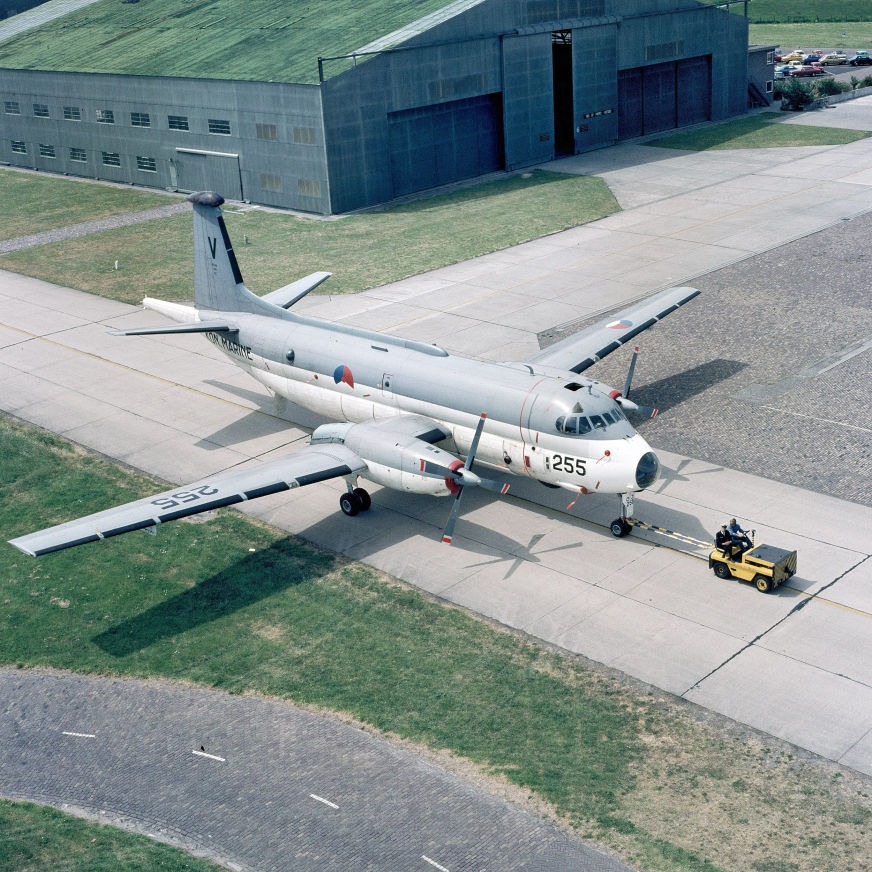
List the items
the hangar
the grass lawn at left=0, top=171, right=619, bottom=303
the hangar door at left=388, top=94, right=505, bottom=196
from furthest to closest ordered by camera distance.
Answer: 1. the hangar door at left=388, top=94, right=505, bottom=196
2. the hangar
3. the grass lawn at left=0, top=171, right=619, bottom=303

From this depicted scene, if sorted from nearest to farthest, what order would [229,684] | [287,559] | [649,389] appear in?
[229,684]
[287,559]
[649,389]

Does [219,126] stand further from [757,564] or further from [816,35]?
[816,35]

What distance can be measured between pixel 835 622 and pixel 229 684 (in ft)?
48.5

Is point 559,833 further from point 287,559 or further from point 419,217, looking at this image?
point 419,217

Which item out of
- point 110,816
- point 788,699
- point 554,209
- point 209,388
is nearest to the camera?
point 110,816

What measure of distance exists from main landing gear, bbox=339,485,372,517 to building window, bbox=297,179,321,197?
38.3m

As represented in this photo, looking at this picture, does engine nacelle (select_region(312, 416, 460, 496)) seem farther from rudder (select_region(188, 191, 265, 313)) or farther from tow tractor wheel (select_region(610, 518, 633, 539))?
rudder (select_region(188, 191, 265, 313))

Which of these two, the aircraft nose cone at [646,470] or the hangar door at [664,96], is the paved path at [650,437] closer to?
the aircraft nose cone at [646,470]

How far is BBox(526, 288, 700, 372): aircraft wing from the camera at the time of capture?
3684 centimetres

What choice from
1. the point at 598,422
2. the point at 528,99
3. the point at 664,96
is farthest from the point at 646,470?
the point at 664,96

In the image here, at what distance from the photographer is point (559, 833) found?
2056 cm

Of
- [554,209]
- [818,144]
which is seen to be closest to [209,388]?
[554,209]

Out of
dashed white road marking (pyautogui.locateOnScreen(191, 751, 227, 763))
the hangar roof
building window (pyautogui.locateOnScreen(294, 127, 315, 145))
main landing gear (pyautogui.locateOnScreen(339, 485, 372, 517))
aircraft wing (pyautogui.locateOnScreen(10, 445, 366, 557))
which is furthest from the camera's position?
the hangar roof

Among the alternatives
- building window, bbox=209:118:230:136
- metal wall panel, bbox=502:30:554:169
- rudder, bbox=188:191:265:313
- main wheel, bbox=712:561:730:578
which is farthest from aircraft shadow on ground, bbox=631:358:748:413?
building window, bbox=209:118:230:136
